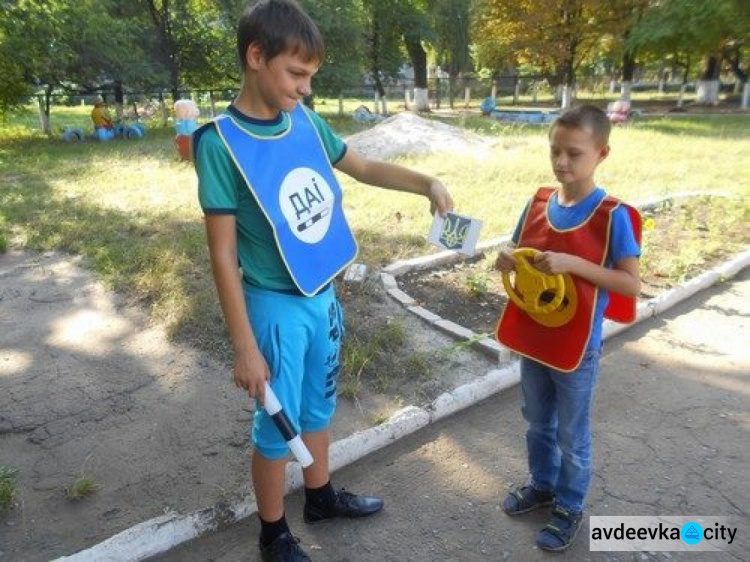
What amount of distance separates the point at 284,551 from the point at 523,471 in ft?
3.98

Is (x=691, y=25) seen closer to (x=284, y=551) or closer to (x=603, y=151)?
(x=603, y=151)

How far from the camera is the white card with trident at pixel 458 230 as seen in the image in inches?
89.7

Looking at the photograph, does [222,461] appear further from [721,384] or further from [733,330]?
[733,330]

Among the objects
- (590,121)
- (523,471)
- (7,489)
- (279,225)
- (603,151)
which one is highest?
(590,121)

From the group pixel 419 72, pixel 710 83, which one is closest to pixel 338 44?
pixel 419 72

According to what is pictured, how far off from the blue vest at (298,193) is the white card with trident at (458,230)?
399 millimetres

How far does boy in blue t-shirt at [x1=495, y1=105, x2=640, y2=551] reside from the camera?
2006 mm

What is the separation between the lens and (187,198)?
7.82 meters

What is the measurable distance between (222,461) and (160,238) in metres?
3.69

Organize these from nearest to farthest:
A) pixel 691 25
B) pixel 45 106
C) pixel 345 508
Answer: pixel 345 508 < pixel 45 106 < pixel 691 25

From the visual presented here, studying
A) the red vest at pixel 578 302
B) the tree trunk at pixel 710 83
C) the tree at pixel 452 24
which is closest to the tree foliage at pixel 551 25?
the tree at pixel 452 24

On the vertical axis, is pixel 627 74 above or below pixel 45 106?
above

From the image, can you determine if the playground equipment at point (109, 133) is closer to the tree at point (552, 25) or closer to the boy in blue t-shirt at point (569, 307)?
the tree at point (552, 25)

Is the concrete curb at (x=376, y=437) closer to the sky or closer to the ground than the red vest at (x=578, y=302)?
closer to the ground
